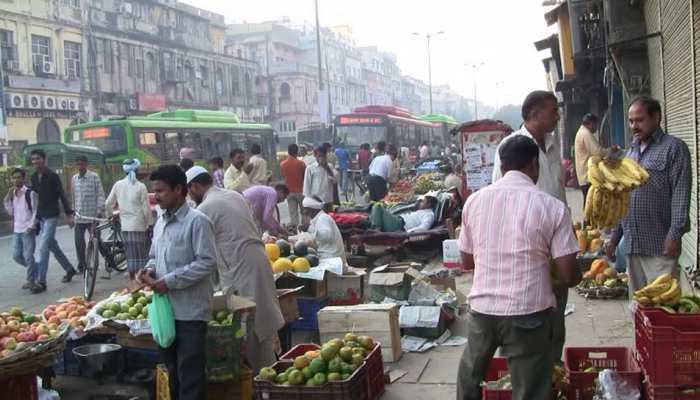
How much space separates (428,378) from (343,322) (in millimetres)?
990

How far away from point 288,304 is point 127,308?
1485 mm

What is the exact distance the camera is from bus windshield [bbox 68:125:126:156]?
23.0 m

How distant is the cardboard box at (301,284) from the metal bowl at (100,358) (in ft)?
7.37

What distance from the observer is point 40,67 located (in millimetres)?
37969

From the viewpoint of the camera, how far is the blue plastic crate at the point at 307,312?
298 inches

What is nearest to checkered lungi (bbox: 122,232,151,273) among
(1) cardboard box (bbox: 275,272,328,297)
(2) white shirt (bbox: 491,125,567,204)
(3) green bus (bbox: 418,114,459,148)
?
(1) cardboard box (bbox: 275,272,328,297)

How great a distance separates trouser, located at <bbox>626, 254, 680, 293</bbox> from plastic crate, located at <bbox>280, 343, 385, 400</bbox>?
6.47ft

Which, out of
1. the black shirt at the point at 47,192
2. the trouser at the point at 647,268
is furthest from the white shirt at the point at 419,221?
the trouser at the point at 647,268

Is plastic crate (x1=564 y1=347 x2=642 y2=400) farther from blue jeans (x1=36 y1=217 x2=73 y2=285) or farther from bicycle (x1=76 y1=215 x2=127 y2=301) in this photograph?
blue jeans (x1=36 y1=217 x2=73 y2=285)

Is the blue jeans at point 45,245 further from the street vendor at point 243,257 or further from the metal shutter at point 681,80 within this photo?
the metal shutter at point 681,80

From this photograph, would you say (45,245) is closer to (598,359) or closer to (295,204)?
(295,204)

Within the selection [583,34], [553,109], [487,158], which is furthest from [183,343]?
[583,34]

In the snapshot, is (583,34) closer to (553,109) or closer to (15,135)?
(553,109)

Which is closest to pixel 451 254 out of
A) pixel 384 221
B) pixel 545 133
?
pixel 384 221
